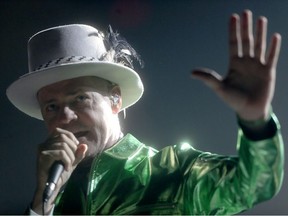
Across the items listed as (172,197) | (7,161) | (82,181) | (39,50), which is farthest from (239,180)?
(7,161)

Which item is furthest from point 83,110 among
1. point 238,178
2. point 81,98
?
point 238,178

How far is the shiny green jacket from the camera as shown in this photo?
116 centimetres

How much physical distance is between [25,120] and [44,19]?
1.50ft

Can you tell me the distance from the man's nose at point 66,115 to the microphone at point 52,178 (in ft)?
0.82

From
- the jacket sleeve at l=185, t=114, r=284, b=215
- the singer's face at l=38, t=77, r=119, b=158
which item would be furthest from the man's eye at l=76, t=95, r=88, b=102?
the jacket sleeve at l=185, t=114, r=284, b=215

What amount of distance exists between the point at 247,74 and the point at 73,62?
0.70m

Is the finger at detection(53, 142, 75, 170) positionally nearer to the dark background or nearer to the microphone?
the microphone

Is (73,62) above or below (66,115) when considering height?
above

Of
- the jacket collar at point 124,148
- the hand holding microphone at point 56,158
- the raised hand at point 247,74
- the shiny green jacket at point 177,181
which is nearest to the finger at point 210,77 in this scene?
the raised hand at point 247,74

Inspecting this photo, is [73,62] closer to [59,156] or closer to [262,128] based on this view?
[59,156]

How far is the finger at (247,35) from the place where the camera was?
3.73 feet

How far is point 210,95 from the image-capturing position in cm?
246

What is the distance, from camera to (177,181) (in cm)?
141

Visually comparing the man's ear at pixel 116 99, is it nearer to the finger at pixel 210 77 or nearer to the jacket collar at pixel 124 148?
the jacket collar at pixel 124 148
